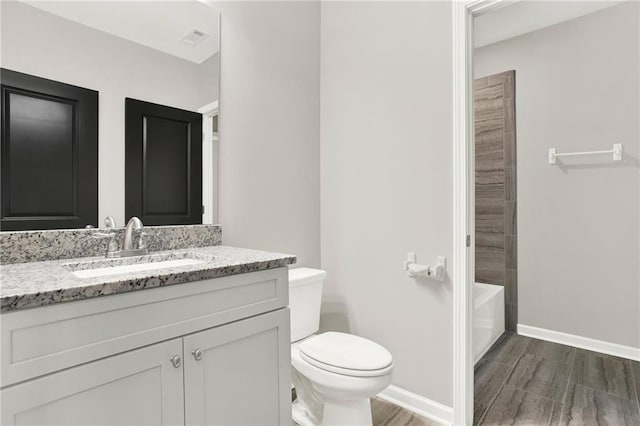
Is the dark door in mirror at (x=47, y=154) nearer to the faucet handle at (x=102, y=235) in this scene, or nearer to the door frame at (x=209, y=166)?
the faucet handle at (x=102, y=235)

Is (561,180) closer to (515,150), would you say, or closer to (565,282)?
(515,150)

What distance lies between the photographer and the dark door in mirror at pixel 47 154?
1190mm

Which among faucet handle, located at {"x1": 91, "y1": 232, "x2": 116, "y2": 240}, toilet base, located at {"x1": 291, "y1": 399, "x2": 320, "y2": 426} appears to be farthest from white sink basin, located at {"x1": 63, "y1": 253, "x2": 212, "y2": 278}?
toilet base, located at {"x1": 291, "y1": 399, "x2": 320, "y2": 426}

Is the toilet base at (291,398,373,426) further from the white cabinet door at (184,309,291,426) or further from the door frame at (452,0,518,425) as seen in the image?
the door frame at (452,0,518,425)

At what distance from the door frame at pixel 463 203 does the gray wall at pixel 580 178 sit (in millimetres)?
1597

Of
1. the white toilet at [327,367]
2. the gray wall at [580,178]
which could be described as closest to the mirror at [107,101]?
the white toilet at [327,367]

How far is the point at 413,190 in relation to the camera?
190cm

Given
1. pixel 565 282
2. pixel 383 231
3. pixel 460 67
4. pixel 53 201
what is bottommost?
pixel 565 282

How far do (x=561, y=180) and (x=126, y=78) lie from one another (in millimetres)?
3056

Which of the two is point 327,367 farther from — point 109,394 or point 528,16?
point 528,16

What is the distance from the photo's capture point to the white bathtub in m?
2.47

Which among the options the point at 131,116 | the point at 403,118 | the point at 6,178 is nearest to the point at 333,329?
the point at 403,118

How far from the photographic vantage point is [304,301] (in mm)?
1830

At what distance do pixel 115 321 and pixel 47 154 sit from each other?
74 cm
